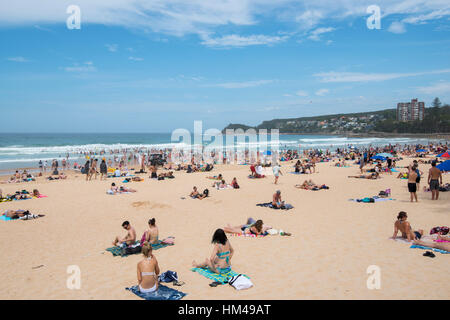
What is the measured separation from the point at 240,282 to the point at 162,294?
49.3 inches

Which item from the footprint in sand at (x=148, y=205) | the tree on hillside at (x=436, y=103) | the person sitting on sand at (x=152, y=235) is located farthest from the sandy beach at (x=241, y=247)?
the tree on hillside at (x=436, y=103)

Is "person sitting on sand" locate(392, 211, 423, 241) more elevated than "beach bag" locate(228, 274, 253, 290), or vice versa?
"person sitting on sand" locate(392, 211, 423, 241)

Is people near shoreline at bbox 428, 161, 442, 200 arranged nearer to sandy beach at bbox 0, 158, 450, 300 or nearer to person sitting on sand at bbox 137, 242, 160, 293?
sandy beach at bbox 0, 158, 450, 300

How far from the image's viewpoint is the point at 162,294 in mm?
4660

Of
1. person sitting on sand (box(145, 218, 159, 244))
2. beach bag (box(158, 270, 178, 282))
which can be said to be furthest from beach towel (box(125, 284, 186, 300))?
person sitting on sand (box(145, 218, 159, 244))

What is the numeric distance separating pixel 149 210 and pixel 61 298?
20.7 ft

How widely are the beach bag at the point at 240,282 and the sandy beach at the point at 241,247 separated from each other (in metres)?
0.08

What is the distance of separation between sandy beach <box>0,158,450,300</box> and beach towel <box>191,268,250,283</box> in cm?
15

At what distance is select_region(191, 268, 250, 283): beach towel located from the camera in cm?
521

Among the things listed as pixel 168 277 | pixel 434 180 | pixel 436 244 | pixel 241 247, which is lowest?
pixel 241 247

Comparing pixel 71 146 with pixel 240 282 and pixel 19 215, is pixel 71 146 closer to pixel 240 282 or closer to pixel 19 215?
pixel 19 215

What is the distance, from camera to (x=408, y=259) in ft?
19.6

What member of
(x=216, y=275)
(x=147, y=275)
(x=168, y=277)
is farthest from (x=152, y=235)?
(x=147, y=275)
